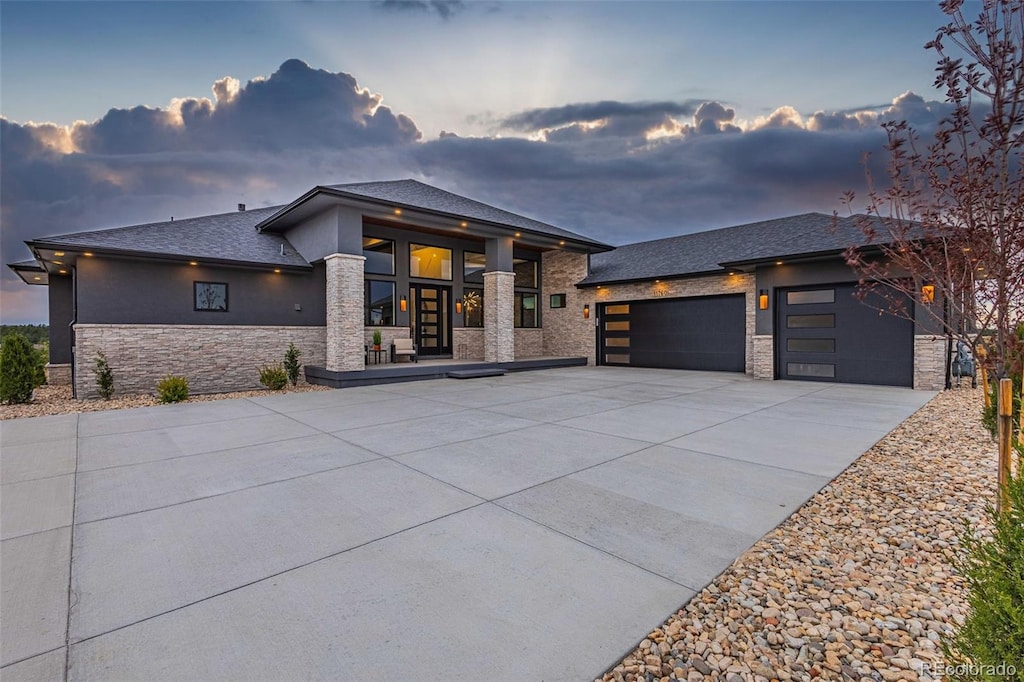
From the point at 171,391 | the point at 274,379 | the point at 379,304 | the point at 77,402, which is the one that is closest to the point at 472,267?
the point at 379,304

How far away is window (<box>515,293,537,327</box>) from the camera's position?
59.3ft

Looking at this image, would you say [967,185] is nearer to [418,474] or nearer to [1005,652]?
[1005,652]

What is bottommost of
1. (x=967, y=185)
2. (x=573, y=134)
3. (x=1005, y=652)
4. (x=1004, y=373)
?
(x=1005, y=652)

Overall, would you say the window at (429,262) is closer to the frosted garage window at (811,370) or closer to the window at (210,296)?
the window at (210,296)

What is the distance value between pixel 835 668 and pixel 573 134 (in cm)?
2198

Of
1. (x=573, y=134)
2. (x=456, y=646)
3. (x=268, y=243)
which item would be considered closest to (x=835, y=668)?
(x=456, y=646)

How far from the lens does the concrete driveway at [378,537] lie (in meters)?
2.00

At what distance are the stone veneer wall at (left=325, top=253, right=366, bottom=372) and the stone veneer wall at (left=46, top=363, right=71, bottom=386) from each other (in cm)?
888

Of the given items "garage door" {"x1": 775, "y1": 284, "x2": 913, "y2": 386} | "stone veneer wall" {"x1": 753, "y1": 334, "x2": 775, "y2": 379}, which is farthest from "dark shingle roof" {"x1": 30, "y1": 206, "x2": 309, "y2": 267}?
"garage door" {"x1": 775, "y1": 284, "x2": 913, "y2": 386}

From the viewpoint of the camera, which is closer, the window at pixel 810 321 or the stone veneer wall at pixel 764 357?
the window at pixel 810 321

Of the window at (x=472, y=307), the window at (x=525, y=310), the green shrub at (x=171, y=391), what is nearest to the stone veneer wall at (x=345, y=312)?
the green shrub at (x=171, y=391)

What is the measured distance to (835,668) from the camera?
6.20 ft

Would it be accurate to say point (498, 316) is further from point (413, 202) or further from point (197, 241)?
point (197, 241)

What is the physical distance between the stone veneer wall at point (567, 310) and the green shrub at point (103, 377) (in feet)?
45.1
